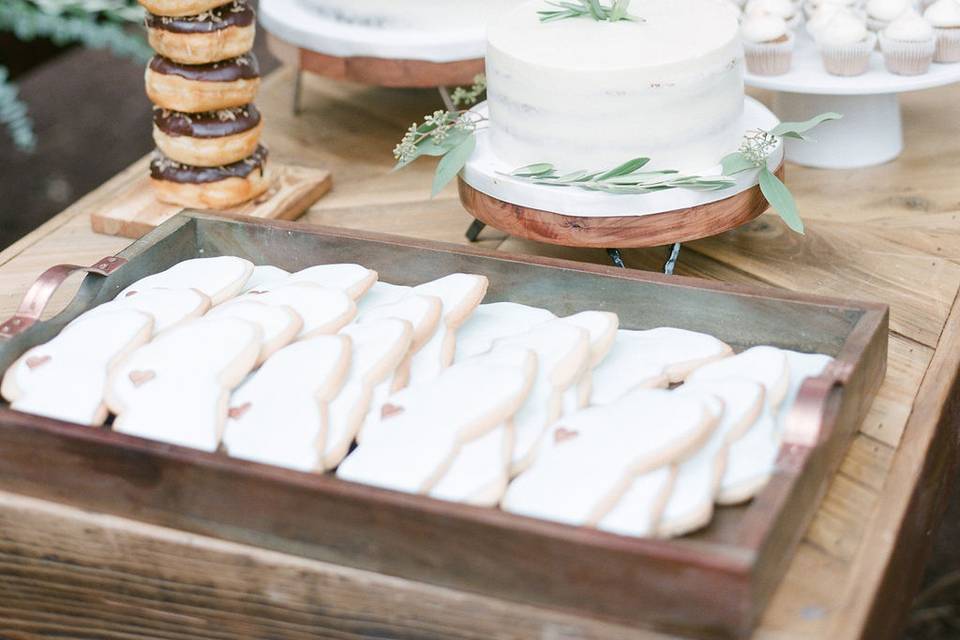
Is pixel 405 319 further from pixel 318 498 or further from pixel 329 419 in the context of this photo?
pixel 318 498

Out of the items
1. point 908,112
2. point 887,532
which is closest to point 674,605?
point 887,532

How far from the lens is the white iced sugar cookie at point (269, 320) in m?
0.91

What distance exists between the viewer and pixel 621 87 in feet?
3.38

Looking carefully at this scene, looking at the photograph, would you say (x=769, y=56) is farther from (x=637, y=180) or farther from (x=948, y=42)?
(x=637, y=180)

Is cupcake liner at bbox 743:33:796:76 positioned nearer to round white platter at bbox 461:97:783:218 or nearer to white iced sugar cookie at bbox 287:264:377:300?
round white platter at bbox 461:97:783:218

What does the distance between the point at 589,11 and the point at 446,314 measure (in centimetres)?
38

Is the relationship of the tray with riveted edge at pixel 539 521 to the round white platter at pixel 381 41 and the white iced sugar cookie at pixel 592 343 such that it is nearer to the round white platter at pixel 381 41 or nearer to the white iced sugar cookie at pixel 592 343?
the white iced sugar cookie at pixel 592 343

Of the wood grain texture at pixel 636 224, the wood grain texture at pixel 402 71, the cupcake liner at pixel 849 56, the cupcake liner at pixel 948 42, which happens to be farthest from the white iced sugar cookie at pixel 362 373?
the cupcake liner at pixel 948 42

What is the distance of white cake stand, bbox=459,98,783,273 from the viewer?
1063 millimetres

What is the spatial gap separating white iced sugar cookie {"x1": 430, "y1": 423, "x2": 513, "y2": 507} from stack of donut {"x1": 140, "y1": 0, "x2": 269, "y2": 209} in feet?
2.29

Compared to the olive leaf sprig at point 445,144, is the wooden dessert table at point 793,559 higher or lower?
lower

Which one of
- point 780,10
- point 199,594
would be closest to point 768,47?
point 780,10

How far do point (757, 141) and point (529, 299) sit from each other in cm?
29

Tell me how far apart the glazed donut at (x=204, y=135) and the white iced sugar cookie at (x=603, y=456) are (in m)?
0.72
